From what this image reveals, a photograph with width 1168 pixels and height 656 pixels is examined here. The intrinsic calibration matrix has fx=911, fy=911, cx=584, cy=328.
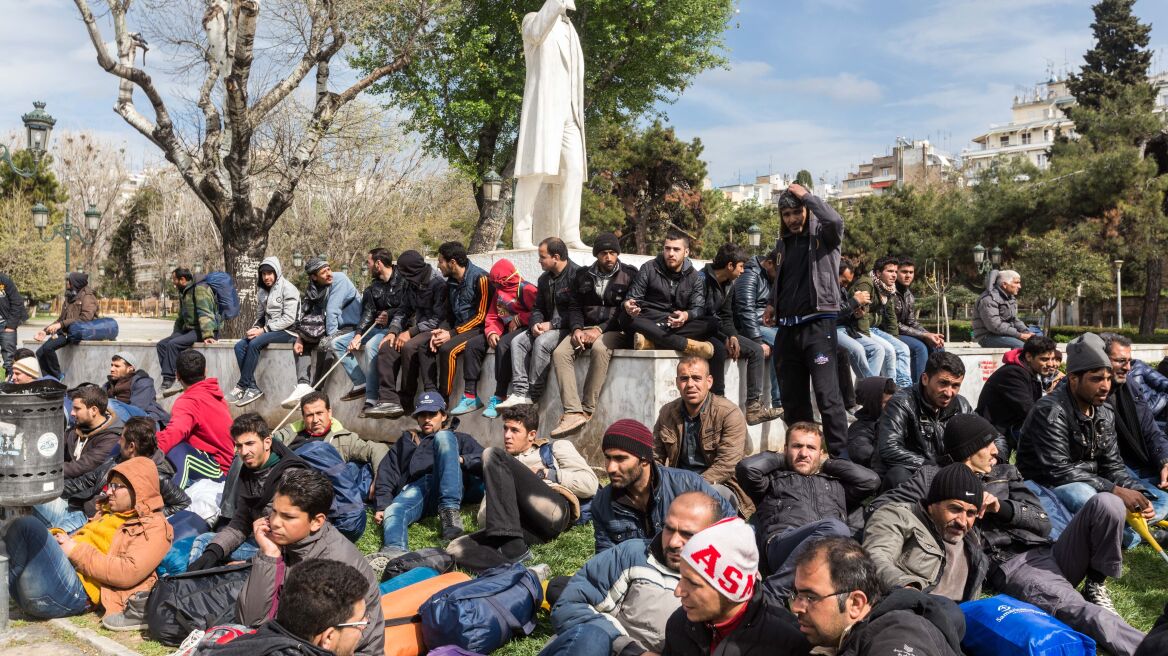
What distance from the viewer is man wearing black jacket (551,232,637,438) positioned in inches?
303

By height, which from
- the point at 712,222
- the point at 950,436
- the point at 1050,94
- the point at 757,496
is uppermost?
the point at 1050,94

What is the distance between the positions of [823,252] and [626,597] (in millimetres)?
3421

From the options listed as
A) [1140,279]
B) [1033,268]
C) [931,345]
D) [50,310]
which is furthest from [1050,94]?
[931,345]

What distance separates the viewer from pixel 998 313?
9766 millimetres

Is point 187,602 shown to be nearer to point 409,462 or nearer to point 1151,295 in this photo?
point 409,462

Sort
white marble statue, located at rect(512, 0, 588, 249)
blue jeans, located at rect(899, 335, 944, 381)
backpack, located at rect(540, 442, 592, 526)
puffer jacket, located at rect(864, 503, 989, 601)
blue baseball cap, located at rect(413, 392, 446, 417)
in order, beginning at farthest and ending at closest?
white marble statue, located at rect(512, 0, 588, 249)
blue jeans, located at rect(899, 335, 944, 381)
blue baseball cap, located at rect(413, 392, 446, 417)
backpack, located at rect(540, 442, 592, 526)
puffer jacket, located at rect(864, 503, 989, 601)

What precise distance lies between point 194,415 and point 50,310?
62474 mm

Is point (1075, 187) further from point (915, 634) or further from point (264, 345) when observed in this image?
point (915, 634)

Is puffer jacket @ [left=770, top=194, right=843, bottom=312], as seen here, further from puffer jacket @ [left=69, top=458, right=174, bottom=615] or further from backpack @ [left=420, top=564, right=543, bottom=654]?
puffer jacket @ [left=69, top=458, right=174, bottom=615]

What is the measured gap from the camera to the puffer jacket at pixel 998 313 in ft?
31.9

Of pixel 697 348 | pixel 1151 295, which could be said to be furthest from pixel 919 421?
pixel 1151 295

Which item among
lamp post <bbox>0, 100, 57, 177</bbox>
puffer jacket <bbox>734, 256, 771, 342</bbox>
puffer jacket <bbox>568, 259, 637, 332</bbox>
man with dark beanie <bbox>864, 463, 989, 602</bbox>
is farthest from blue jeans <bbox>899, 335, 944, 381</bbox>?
lamp post <bbox>0, 100, 57, 177</bbox>

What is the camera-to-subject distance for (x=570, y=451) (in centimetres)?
663

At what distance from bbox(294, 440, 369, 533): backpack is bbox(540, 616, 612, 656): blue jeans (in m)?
2.82
